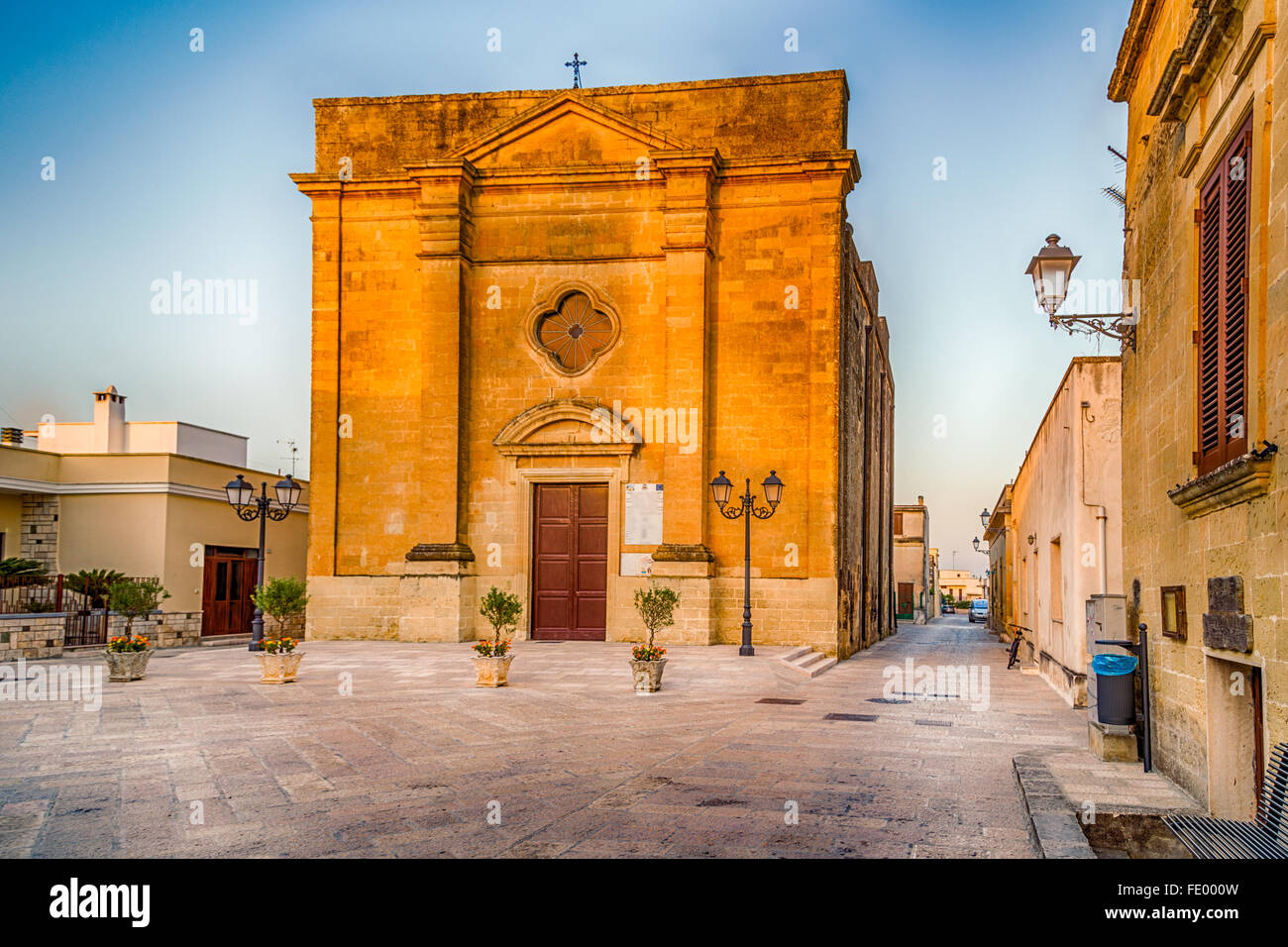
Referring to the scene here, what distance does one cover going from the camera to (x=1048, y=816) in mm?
5949

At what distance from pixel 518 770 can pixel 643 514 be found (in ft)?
37.5

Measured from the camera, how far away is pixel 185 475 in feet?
78.8

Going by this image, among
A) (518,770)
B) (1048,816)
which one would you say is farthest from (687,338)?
(1048,816)

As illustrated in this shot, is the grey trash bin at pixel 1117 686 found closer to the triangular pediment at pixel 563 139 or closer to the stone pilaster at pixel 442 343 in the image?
the stone pilaster at pixel 442 343

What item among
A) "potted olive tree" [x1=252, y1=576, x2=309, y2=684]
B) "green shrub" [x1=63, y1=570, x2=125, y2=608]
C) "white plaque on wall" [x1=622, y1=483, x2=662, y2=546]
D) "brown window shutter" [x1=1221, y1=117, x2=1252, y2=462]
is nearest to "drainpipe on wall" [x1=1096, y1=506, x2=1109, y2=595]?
"brown window shutter" [x1=1221, y1=117, x2=1252, y2=462]

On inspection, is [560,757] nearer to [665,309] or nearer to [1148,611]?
[1148,611]

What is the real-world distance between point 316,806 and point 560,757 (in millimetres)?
2197

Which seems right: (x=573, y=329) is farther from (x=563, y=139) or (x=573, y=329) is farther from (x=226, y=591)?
(x=226, y=591)

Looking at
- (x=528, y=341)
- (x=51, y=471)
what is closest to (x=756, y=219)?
(x=528, y=341)

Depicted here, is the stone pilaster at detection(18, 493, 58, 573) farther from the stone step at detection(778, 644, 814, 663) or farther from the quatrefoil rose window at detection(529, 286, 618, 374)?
the stone step at detection(778, 644, 814, 663)

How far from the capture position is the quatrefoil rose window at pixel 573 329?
63.7ft

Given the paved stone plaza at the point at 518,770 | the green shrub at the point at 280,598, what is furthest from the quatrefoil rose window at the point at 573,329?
the paved stone plaza at the point at 518,770

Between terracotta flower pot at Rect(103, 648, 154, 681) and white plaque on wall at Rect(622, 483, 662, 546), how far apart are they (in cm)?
843

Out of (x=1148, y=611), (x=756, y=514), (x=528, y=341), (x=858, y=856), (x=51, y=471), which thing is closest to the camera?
(x=858, y=856)
